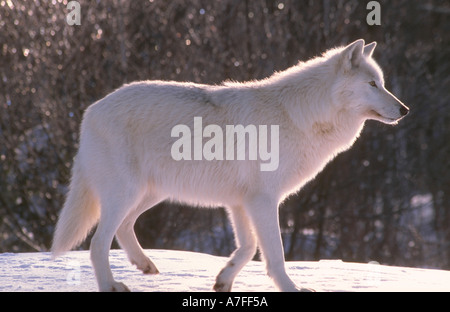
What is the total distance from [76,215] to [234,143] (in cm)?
141

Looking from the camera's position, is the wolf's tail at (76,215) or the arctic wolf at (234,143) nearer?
the arctic wolf at (234,143)

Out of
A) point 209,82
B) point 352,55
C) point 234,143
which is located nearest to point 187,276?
point 234,143

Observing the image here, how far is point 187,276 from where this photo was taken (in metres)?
5.86

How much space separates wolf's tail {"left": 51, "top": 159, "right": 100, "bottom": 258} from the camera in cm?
549

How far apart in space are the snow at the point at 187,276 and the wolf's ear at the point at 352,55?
5.80 feet

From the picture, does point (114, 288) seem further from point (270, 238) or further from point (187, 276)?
point (270, 238)

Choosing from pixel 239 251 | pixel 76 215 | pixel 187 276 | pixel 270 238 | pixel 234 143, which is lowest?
pixel 187 276

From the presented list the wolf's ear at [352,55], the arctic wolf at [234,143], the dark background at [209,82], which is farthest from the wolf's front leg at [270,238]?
the dark background at [209,82]

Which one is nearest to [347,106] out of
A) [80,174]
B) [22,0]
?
[80,174]

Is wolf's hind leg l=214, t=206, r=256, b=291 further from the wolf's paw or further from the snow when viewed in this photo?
the wolf's paw

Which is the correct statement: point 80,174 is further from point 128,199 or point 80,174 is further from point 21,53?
point 21,53

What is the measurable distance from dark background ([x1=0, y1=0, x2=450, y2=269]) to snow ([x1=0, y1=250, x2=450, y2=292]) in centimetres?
443

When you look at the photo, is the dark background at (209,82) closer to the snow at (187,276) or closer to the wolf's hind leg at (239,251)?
the snow at (187,276)

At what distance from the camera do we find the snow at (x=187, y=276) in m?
5.35
